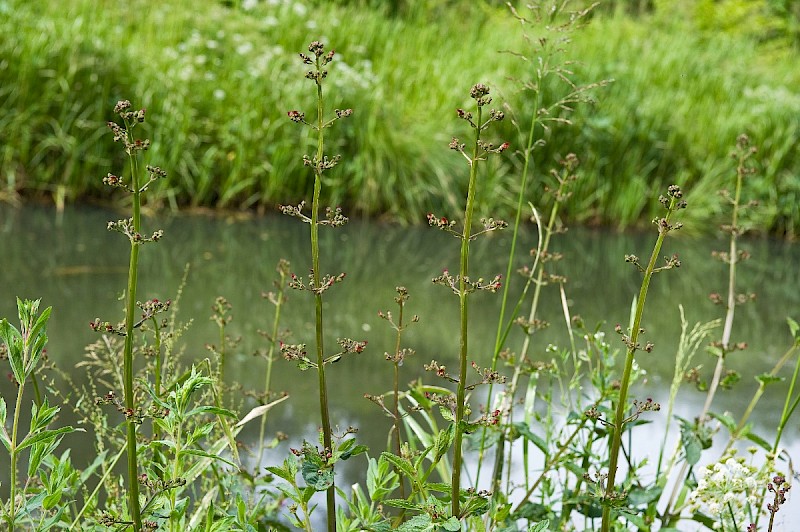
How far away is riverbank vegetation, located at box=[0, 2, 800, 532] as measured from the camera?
127 centimetres

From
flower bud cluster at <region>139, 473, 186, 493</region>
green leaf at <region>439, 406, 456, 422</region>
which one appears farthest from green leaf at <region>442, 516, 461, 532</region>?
flower bud cluster at <region>139, 473, 186, 493</region>

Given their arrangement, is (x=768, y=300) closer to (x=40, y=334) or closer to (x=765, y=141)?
(x=765, y=141)

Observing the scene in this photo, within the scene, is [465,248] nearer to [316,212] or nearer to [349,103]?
[316,212]

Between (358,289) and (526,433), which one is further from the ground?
(526,433)

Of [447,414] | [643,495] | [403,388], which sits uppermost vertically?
[447,414]

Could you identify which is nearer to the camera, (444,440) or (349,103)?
(444,440)

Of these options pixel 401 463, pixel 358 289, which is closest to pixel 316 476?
pixel 401 463

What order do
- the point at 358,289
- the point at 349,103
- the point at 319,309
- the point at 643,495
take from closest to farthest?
the point at 319,309
the point at 643,495
the point at 358,289
the point at 349,103

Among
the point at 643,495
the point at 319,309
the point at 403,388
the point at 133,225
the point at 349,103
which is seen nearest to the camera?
the point at 133,225

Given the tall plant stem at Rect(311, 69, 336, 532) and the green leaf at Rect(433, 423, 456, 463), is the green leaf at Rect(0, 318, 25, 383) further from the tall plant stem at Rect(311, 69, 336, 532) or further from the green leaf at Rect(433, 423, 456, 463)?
the green leaf at Rect(433, 423, 456, 463)

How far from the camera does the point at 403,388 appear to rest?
2.98 meters

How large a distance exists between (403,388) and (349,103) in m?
3.68

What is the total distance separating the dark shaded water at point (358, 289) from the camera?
3094 mm

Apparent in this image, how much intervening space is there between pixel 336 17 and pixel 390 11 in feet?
6.34
